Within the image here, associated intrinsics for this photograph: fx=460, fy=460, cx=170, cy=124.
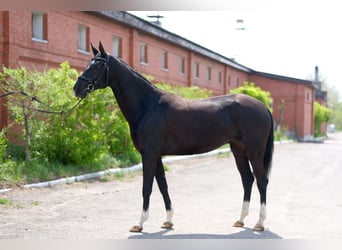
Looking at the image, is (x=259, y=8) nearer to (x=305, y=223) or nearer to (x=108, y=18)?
(x=305, y=223)

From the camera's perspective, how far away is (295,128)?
42812 mm

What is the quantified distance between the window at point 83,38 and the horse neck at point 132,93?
41.9 feet

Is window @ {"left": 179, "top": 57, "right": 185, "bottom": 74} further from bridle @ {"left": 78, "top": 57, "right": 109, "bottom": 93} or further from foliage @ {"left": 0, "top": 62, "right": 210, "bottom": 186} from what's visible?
bridle @ {"left": 78, "top": 57, "right": 109, "bottom": 93}

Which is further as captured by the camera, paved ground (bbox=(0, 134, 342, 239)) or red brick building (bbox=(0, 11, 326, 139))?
red brick building (bbox=(0, 11, 326, 139))

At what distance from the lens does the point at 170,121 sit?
253 inches

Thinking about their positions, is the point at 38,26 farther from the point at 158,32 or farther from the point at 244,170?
the point at 244,170

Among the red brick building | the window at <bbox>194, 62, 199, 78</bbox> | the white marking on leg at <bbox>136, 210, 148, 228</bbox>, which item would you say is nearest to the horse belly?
the white marking on leg at <bbox>136, 210, 148, 228</bbox>

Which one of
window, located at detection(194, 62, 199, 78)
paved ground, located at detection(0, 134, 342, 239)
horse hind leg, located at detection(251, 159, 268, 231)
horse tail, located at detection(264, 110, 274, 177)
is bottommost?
paved ground, located at detection(0, 134, 342, 239)

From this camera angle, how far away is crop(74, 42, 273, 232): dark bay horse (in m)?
6.39

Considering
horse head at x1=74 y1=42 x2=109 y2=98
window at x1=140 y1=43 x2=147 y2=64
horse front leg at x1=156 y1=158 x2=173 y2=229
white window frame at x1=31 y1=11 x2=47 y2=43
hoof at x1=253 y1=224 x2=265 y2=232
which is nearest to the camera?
horse head at x1=74 y1=42 x2=109 y2=98

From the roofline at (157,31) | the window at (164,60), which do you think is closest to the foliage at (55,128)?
the roofline at (157,31)

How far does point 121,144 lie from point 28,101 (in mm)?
4487

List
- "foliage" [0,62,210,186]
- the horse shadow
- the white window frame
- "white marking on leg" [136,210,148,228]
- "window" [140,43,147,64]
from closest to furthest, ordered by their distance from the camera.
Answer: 1. the horse shadow
2. "white marking on leg" [136,210,148,228]
3. "foliage" [0,62,210,186]
4. the white window frame
5. "window" [140,43,147,64]

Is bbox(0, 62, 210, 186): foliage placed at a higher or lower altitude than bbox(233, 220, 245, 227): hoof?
higher
